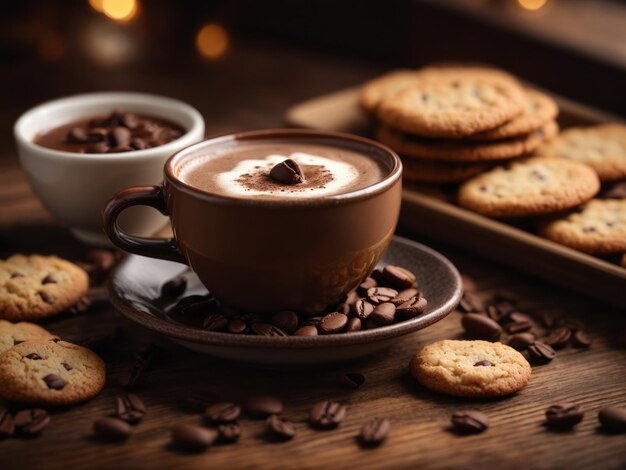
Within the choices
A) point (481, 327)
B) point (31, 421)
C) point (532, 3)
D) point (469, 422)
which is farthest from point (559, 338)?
point (532, 3)

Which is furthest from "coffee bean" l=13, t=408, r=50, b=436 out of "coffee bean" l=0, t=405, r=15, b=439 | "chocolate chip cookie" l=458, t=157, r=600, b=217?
"chocolate chip cookie" l=458, t=157, r=600, b=217

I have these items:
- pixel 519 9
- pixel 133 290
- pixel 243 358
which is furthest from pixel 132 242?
pixel 519 9

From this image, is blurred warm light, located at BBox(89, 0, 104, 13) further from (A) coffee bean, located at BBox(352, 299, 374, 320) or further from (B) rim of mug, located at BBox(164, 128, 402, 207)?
(A) coffee bean, located at BBox(352, 299, 374, 320)

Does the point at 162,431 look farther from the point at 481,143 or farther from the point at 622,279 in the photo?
the point at 481,143

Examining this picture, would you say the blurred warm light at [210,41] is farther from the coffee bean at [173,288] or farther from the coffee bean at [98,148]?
the coffee bean at [173,288]

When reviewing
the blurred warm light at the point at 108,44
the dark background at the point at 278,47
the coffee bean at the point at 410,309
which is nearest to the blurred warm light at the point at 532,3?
the dark background at the point at 278,47

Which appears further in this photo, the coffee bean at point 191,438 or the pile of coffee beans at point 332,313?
the pile of coffee beans at point 332,313
